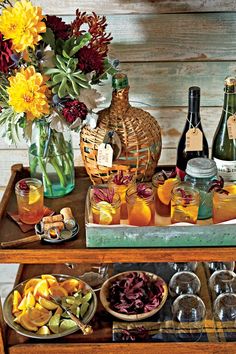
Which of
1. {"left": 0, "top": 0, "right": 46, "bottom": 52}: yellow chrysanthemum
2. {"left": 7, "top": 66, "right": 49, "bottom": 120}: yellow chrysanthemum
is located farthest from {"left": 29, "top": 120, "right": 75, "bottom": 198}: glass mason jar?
{"left": 0, "top": 0, "right": 46, "bottom": 52}: yellow chrysanthemum

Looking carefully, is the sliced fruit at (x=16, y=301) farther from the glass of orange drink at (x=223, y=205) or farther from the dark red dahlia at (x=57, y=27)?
the dark red dahlia at (x=57, y=27)

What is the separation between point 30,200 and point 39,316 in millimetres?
315

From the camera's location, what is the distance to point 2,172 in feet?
6.14

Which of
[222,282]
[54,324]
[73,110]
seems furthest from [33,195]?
[222,282]

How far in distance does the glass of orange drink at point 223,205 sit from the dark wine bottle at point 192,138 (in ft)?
0.59

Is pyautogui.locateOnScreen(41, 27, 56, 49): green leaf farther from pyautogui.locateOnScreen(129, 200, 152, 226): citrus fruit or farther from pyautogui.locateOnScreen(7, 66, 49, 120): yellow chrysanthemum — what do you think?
pyautogui.locateOnScreen(129, 200, 152, 226): citrus fruit

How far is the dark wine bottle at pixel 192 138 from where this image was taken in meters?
1.49

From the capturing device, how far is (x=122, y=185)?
1.45 metres

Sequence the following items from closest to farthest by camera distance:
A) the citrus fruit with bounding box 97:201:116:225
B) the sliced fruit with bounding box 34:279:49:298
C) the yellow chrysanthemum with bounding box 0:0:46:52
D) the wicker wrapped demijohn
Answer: the yellow chrysanthemum with bounding box 0:0:46:52, the citrus fruit with bounding box 97:201:116:225, the wicker wrapped demijohn, the sliced fruit with bounding box 34:279:49:298

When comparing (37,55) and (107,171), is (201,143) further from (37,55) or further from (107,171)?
(37,55)

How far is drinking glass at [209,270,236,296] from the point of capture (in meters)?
1.64

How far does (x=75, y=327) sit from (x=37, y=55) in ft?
2.27

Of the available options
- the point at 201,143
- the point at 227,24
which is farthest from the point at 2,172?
the point at 227,24

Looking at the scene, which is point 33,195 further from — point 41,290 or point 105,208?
point 41,290
